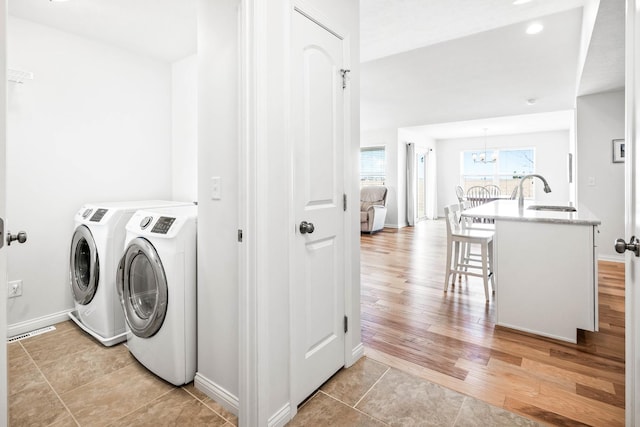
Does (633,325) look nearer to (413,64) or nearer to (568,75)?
(413,64)

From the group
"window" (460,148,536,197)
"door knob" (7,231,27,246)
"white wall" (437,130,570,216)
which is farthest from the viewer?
"window" (460,148,536,197)

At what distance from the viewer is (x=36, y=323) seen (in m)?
2.48

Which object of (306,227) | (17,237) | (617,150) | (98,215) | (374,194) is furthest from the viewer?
(374,194)

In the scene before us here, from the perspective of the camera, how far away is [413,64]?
13.4 ft

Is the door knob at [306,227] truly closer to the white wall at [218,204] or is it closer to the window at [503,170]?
the white wall at [218,204]

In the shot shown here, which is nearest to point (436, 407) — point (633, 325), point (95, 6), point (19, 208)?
point (633, 325)

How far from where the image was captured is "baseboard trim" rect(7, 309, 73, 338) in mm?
2381

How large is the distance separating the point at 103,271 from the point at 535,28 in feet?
13.8

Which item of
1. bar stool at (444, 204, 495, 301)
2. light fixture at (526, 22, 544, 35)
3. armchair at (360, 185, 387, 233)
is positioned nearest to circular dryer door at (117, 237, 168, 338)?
bar stool at (444, 204, 495, 301)

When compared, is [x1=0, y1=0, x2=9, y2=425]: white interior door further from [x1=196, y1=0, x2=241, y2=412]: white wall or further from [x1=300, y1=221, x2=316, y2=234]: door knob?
[x1=300, y1=221, x2=316, y2=234]: door knob

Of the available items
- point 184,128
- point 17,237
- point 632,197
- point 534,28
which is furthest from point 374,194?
point 17,237

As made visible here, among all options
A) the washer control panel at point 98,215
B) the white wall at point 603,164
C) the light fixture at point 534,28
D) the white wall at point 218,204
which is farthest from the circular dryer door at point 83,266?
the white wall at point 603,164

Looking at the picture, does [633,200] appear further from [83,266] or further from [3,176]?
[83,266]

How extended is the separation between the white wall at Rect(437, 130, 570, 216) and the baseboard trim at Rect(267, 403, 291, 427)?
9.64 meters
